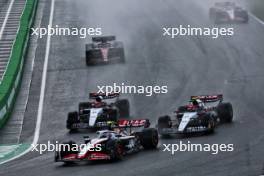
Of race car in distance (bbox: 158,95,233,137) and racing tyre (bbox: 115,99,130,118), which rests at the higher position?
racing tyre (bbox: 115,99,130,118)

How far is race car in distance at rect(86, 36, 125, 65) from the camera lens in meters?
40.0

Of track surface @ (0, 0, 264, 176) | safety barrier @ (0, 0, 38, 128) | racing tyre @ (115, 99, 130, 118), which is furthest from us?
safety barrier @ (0, 0, 38, 128)

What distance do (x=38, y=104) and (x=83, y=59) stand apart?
8.25m

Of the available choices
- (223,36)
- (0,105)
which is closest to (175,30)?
(223,36)

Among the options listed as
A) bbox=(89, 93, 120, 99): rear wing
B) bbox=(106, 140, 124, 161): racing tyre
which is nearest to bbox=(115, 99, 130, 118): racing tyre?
bbox=(89, 93, 120, 99): rear wing

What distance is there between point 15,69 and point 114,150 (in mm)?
13886

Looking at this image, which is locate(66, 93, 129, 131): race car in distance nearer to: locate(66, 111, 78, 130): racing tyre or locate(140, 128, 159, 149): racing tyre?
locate(66, 111, 78, 130): racing tyre

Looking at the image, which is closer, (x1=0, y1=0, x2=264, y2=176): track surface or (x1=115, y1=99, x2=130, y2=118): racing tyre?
(x1=0, y1=0, x2=264, y2=176): track surface

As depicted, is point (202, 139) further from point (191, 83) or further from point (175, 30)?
point (175, 30)

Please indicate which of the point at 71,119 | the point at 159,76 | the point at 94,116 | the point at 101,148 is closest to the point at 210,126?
the point at 94,116

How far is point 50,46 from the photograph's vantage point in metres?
44.3

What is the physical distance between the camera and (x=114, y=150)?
2200cm

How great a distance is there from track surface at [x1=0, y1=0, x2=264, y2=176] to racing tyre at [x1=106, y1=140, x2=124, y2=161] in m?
0.28

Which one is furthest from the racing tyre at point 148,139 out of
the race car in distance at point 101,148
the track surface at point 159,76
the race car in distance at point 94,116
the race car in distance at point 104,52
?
the race car in distance at point 104,52
